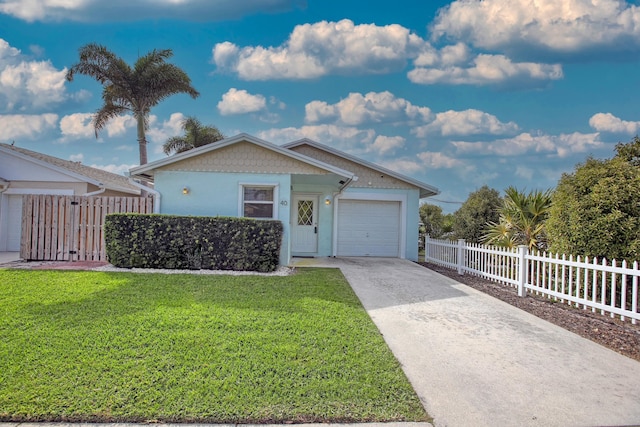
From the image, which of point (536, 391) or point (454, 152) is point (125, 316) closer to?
point (536, 391)

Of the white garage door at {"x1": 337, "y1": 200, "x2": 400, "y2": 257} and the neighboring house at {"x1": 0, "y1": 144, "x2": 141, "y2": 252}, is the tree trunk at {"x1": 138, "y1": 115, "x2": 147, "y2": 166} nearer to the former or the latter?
the neighboring house at {"x1": 0, "y1": 144, "x2": 141, "y2": 252}

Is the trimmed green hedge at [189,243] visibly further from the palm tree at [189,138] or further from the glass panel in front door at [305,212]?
the palm tree at [189,138]

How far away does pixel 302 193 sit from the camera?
13805 mm

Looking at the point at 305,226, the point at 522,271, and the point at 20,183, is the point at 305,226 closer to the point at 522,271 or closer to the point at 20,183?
the point at 522,271

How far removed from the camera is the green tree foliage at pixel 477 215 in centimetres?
1677

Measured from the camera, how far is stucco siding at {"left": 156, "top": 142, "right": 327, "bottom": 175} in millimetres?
10805

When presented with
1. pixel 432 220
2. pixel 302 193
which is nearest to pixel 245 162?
pixel 302 193

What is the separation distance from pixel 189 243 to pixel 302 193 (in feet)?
17.3

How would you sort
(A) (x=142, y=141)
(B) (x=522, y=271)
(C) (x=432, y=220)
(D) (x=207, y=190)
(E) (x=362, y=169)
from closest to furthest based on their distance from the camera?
(B) (x=522, y=271) < (D) (x=207, y=190) < (E) (x=362, y=169) < (A) (x=142, y=141) < (C) (x=432, y=220)

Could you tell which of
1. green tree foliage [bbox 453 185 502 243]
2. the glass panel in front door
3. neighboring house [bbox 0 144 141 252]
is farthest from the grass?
green tree foliage [bbox 453 185 502 243]

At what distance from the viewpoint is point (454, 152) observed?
707 inches

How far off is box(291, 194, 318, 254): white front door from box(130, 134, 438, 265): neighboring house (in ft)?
0.13

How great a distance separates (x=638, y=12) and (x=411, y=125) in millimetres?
9105

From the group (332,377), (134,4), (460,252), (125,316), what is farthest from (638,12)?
(134,4)
